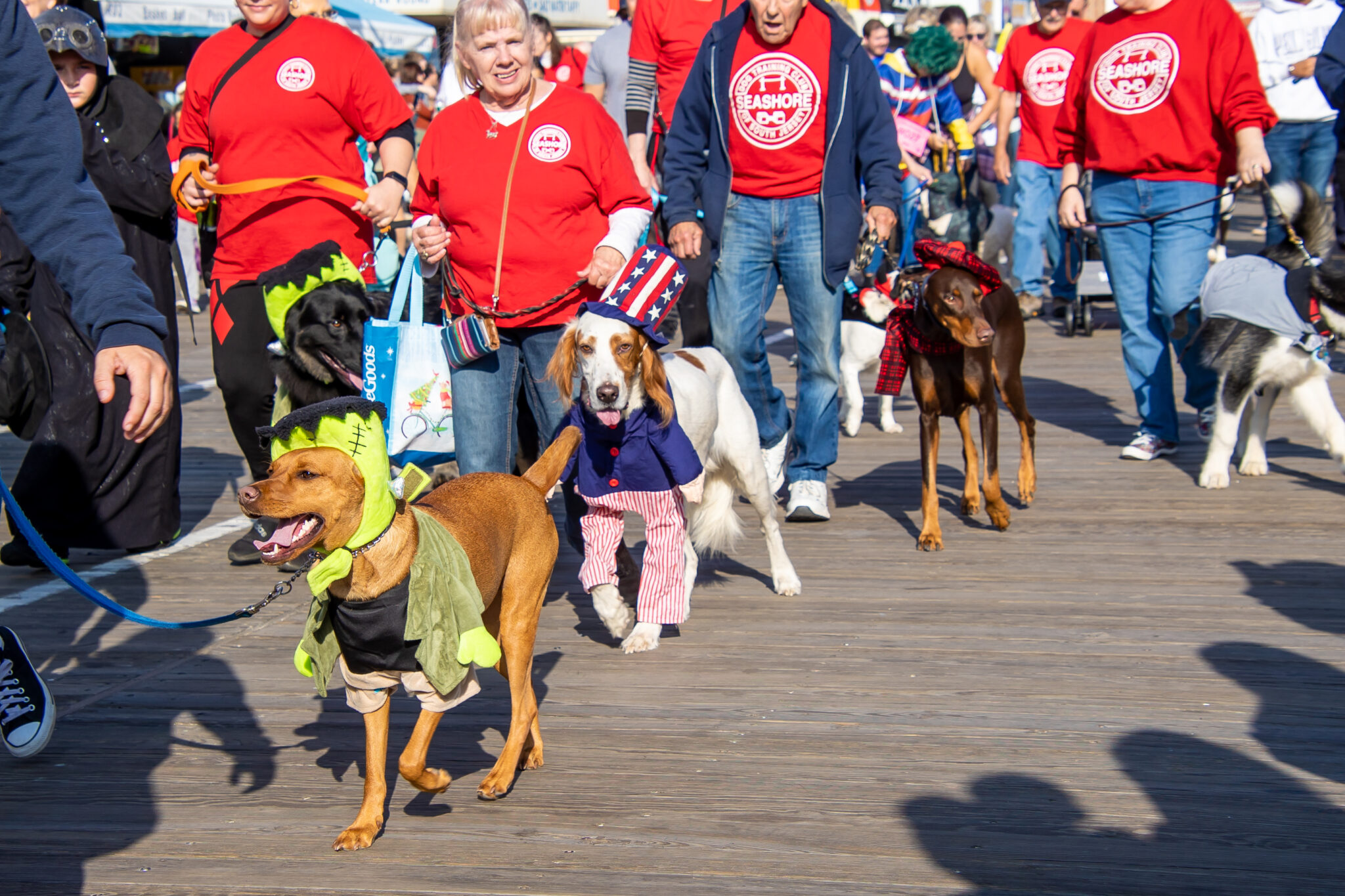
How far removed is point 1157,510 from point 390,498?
4.27m

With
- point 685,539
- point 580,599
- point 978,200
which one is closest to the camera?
point 685,539

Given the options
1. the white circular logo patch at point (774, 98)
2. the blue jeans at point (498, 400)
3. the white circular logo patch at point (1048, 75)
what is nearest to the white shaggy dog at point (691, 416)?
the blue jeans at point (498, 400)

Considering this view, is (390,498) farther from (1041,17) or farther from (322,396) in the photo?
(1041,17)

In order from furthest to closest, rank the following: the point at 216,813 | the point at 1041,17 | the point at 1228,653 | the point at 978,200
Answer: the point at 978,200 < the point at 1041,17 < the point at 1228,653 < the point at 216,813

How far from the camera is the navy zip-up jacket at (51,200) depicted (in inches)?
93.0

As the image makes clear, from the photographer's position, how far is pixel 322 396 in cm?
515

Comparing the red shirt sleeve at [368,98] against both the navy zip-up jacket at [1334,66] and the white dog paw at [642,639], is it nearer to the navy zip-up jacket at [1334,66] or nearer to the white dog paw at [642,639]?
the white dog paw at [642,639]

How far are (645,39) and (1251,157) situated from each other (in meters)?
3.00

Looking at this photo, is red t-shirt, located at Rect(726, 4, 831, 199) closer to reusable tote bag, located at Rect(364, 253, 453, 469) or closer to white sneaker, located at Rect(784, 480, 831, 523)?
white sneaker, located at Rect(784, 480, 831, 523)

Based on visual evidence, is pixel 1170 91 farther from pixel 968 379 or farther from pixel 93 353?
pixel 93 353

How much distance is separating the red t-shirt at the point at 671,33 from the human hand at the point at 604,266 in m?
2.39

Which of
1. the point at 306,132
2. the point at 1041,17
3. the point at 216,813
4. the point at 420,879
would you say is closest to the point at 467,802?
the point at 420,879

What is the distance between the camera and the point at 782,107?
550 cm

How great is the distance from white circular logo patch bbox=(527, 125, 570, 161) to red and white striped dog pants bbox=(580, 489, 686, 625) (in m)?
1.15
